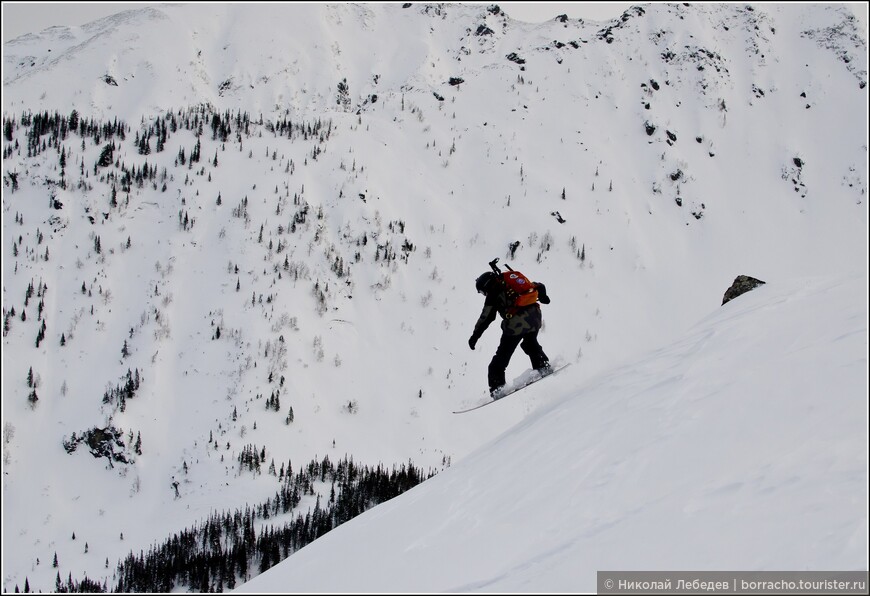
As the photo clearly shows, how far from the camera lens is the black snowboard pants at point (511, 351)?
9289mm

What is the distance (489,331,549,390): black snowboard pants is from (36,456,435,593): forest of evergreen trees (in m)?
7.42

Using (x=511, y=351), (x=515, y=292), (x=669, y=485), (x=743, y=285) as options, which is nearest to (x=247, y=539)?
(x=511, y=351)

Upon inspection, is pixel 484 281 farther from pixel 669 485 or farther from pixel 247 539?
pixel 247 539

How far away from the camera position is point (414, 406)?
2386cm

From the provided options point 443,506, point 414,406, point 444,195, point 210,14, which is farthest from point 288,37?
point 443,506

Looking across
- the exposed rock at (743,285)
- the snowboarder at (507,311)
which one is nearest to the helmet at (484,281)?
→ the snowboarder at (507,311)

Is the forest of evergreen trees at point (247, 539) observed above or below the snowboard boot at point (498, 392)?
below

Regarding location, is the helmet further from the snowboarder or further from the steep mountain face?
the steep mountain face

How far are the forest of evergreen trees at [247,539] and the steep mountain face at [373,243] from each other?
1487 mm

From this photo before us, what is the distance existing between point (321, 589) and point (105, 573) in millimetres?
14068

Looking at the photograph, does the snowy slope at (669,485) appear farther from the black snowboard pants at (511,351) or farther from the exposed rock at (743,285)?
the exposed rock at (743,285)

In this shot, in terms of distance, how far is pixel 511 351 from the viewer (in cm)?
955

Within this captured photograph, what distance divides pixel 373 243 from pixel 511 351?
2239 centimetres

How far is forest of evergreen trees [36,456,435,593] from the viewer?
13.5 meters
